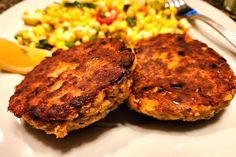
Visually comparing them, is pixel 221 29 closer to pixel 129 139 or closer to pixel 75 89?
pixel 129 139

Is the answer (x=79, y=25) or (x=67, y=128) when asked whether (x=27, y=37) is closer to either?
(x=79, y=25)

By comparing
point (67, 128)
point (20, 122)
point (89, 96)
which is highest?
point (89, 96)

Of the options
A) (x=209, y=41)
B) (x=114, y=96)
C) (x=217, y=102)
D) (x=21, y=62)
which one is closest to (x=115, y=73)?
(x=114, y=96)

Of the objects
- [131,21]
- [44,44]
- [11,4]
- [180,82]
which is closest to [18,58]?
[44,44]

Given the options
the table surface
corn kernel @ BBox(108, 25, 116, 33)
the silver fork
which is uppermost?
the silver fork

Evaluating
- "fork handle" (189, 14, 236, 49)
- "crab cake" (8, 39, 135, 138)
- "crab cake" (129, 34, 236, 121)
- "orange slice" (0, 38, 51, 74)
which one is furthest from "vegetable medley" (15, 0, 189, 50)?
"crab cake" (8, 39, 135, 138)

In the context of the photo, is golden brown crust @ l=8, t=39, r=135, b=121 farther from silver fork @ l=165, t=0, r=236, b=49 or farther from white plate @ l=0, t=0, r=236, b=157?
silver fork @ l=165, t=0, r=236, b=49

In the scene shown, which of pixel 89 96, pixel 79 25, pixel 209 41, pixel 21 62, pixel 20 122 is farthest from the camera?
pixel 79 25
